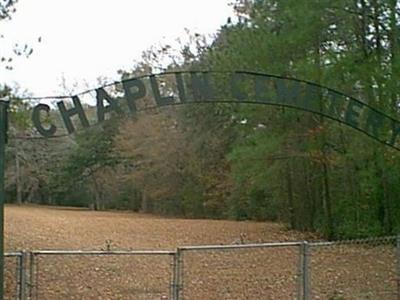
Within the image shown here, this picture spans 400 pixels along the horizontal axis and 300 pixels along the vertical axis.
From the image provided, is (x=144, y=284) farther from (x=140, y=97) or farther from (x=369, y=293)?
(x=140, y=97)

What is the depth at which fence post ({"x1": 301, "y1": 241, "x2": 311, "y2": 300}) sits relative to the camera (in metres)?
8.30

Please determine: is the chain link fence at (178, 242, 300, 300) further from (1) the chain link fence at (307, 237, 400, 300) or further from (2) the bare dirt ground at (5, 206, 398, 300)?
(1) the chain link fence at (307, 237, 400, 300)

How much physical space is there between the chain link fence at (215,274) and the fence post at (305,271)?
0.04ft

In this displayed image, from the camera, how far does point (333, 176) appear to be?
21328mm

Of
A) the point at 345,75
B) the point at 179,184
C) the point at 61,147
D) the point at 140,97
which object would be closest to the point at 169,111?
the point at 179,184

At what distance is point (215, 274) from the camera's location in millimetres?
11773

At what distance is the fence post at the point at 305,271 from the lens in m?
8.30

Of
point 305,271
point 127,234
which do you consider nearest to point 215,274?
point 305,271

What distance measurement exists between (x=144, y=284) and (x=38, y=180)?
3376cm

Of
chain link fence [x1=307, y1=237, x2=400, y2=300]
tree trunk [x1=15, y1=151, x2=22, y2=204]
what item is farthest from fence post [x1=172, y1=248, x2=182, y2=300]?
tree trunk [x1=15, y1=151, x2=22, y2=204]

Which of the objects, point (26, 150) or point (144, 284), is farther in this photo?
point (26, 150)

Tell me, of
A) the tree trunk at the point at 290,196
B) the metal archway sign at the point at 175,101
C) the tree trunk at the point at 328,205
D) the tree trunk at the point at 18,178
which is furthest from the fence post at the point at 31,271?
the tree trunk at the point at 18,178

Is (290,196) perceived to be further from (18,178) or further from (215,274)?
(18,178)

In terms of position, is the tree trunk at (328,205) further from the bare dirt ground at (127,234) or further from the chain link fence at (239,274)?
the chain link fence at (239,274)
